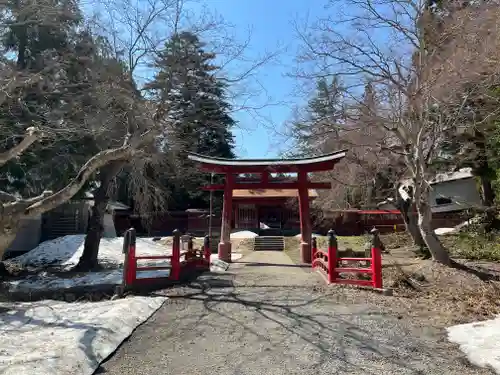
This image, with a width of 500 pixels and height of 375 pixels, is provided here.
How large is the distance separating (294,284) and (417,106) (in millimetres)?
6234

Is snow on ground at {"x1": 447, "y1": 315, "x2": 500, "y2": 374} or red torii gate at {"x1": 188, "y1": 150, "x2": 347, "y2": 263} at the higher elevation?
red torii gate at {"x1": 188, "y1": 150, "x2": 347, "y2": 263}

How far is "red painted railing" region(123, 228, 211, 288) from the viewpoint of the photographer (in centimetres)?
1047

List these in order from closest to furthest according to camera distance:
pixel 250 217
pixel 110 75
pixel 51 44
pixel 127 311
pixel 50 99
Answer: pixel 127 311
pixel 110 75
pixel 50 99
pixel 51 44
pixel 250 217

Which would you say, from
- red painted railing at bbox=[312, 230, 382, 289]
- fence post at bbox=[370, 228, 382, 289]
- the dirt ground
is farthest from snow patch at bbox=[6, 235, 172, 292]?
the dirt ground

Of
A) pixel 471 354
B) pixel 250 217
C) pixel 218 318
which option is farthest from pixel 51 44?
pixel 250 217

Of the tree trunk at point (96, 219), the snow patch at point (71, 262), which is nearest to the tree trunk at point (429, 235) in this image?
the snow patch at point (71, 262)

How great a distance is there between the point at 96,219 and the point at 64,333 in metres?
10.1

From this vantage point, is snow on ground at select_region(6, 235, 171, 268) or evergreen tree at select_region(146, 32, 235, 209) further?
snow on ground at select_region(6, 235, 171, 268)

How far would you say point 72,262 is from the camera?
18922 millimetres

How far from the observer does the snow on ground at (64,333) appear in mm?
4992

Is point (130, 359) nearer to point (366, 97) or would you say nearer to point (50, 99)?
point (366, 97)

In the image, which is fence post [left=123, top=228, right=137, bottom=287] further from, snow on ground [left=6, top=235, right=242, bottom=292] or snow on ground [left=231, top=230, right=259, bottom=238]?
snow on ground [left=231, top=230, right=259, bottom=238]

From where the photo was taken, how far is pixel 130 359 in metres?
5.67

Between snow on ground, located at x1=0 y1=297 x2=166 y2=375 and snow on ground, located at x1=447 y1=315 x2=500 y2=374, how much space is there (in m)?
5.11
